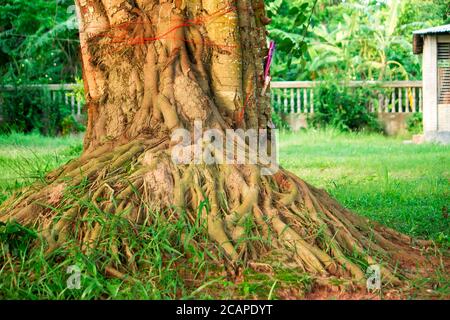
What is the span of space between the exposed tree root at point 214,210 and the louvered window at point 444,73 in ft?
38.2

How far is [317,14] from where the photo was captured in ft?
81.5

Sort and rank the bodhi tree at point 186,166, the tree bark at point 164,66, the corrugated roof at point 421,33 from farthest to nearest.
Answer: the corrugated roof at point 421,33 < the tree bark at point 164,66 < the bodhi tree at point 186,166

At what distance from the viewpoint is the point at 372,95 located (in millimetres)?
18938

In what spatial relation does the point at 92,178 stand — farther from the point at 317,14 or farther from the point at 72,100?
the point at 317,14

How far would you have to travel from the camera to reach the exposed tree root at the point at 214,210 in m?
4.85

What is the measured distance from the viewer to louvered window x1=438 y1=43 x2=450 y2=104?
658 inches

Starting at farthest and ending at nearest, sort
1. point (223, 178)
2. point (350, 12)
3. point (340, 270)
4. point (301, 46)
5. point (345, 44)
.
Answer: point (350, 12) < point (345, 44) < point (301, 46) < point (223, 178) < point (340, 270)

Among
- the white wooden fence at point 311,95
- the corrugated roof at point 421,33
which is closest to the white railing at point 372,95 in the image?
the white wooden fence at point 311,95

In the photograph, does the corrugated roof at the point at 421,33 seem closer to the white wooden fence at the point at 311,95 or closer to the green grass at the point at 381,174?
the white wooden fence at the point at 311,95

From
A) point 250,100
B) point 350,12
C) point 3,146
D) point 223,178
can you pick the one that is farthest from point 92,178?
point 350,12

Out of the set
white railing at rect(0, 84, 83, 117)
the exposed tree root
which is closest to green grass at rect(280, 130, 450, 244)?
the exposed tree root

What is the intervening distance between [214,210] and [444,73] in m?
12.9

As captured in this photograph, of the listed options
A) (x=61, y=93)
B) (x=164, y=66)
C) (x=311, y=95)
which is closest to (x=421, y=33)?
(x=311, y=95)

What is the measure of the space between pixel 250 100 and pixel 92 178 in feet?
4.66
